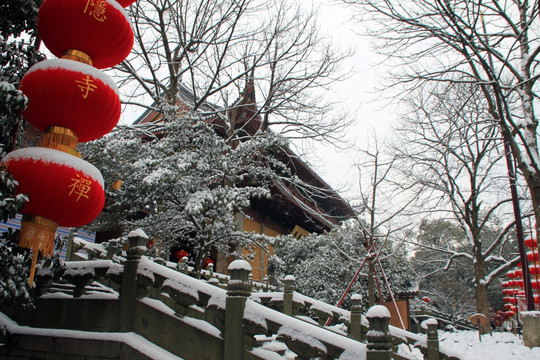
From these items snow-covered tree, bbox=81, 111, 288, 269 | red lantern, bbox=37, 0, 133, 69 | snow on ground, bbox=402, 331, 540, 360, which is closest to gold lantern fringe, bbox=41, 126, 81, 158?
red lantern, bbox=37, 0, 133, 69

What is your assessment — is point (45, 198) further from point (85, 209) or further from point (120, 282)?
point (120, 282)

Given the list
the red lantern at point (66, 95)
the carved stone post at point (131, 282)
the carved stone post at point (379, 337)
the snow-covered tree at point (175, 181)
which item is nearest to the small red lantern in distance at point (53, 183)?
the red lantern at point (66, 95)

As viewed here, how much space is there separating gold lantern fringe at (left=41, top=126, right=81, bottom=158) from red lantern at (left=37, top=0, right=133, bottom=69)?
820 mm

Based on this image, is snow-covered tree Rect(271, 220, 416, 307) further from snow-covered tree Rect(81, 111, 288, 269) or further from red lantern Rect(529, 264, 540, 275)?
red lantern Rect(529, 264, 540, 275)

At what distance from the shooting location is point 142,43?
11.5 metres

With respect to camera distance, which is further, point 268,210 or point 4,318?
point 268,210

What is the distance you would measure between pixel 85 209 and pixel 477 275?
1504 cm

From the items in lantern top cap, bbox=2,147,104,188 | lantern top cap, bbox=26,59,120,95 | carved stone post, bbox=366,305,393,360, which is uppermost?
lantern top cap, bbox=26,59,120,95

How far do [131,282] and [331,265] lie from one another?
9083 mm

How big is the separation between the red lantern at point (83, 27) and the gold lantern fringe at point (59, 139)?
82 centimetres

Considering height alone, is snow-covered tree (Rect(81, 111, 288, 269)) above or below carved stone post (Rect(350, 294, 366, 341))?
above

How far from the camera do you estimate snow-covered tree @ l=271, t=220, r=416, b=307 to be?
1210 centimetres

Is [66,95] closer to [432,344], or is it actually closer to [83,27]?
[83,27]

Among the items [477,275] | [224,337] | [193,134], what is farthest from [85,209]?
[477,275]
